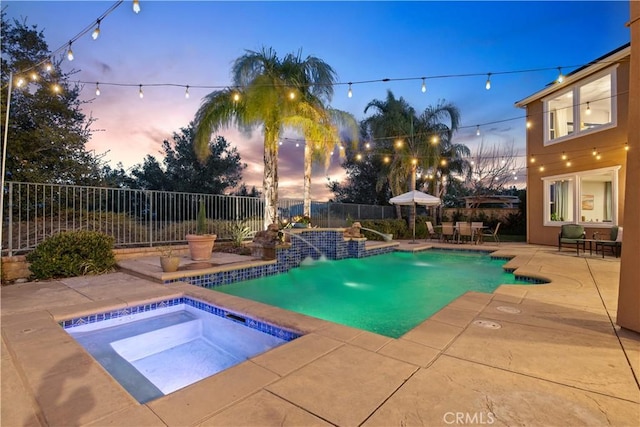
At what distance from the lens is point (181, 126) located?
16453mm

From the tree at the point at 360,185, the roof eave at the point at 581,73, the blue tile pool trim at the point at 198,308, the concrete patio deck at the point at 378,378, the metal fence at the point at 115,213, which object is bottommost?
the blue tile pool trim at the point at 198,308

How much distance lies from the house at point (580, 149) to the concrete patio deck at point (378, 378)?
8.38m

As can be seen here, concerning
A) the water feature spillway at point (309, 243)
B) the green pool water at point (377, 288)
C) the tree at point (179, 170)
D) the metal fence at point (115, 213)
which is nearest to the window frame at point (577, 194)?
the green pool water at point (377, 288)

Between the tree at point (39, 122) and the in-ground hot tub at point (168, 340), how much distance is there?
23.9ft

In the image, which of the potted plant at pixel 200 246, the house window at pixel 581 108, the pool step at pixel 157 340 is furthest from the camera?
the house window at pixel 581 108

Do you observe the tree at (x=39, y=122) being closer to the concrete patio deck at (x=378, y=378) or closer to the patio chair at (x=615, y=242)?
the concrete patio deck at (x=378, y=378)

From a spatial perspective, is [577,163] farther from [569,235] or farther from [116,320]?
[116,320]

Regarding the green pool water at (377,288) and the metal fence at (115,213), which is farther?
the metal fence at (115,213)

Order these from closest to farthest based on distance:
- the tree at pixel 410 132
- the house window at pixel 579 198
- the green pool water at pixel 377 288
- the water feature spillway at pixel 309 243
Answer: the green pool water at pixel 377 288 < the water feature spillway at pixel 309 243 < the house window at pixel 579 198 < the tree at pixel 410 132

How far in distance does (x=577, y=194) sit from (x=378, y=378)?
1164cm

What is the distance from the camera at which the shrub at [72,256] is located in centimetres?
534

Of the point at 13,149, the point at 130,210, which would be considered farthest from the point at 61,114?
the point at 130,210

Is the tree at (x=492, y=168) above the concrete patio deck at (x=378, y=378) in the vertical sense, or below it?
above

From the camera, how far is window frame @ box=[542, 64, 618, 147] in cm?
898
